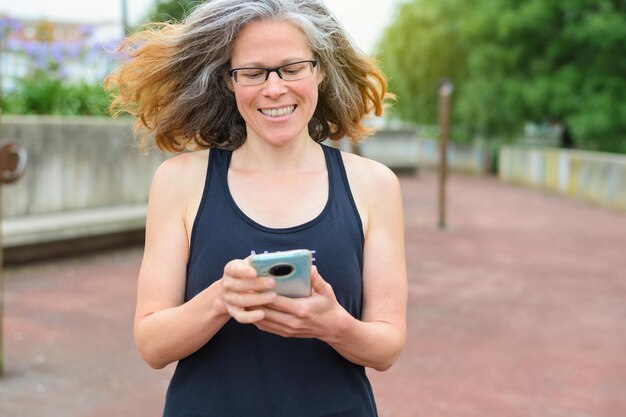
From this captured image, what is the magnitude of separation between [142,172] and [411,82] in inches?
846

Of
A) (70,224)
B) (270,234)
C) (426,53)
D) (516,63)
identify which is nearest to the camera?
(270,234)

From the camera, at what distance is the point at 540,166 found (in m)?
22.9

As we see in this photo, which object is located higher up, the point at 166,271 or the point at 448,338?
the point at 166,271

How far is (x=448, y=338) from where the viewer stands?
6367 millimetres

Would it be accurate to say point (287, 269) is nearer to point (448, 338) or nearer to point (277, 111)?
point (277, 111)

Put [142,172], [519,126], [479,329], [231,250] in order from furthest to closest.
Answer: [519,126], [142,172], [479,329], [231,250]

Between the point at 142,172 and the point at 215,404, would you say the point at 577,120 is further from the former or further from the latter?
the point at 215,404

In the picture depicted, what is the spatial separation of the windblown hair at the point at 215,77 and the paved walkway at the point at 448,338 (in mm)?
2821

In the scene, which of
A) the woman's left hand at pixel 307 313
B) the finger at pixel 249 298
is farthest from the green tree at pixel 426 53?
the finger at pixel 249 298

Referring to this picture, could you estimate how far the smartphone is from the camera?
158 cm

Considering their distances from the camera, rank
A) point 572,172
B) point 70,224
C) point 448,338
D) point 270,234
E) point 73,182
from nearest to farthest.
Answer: point 270,234, point 448,338, point 70,224, point 73,182, point 572,172

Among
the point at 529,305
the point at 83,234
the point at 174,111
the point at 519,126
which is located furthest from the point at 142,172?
the point at 519,126

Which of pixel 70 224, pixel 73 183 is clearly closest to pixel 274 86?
pixel 70 224

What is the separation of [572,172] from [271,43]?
1901cm
